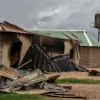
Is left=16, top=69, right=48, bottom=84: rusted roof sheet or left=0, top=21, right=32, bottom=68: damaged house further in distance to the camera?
left=0, top=21, right=32, bottom=68: damaged house

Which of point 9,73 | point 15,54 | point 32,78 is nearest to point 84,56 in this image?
point 15,54

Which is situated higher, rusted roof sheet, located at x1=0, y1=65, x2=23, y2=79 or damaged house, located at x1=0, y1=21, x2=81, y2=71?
damaged house, located at x1=0, y1=21, x2=81, y2=71

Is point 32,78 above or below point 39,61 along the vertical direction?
below

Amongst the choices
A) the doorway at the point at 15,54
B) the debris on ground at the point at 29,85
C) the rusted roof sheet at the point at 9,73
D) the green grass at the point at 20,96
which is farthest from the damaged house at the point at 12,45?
the green grass at the point at 20,96

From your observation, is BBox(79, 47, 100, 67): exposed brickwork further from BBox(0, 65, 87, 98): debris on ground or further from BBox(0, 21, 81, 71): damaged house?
BBox(0, 65, 87, 98): debris on ground

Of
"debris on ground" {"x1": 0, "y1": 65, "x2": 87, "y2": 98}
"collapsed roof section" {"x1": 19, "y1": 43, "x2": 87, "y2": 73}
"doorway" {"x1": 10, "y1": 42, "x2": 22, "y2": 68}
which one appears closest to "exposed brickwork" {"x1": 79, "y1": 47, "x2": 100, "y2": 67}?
"collapsed roof section" {"x1": 19, "y1": 43, "x2": 87, "y2": 73}

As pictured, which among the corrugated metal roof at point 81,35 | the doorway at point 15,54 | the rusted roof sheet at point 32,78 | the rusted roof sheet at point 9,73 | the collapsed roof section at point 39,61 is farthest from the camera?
the corrugated metal roof at point 81,35

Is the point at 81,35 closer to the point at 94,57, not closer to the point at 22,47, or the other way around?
the point at 94,57

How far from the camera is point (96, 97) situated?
12.5 meters

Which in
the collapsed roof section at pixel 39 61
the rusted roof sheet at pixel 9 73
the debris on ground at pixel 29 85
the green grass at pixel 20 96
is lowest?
the green grass at pixel 20 96

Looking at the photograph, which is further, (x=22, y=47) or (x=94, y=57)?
(x=94, y=57)

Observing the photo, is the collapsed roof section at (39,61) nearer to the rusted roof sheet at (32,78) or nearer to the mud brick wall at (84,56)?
the rusted roof sheet at (32,78)

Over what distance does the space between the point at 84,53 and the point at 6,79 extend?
83.9ft

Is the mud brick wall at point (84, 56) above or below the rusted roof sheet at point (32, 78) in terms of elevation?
above
